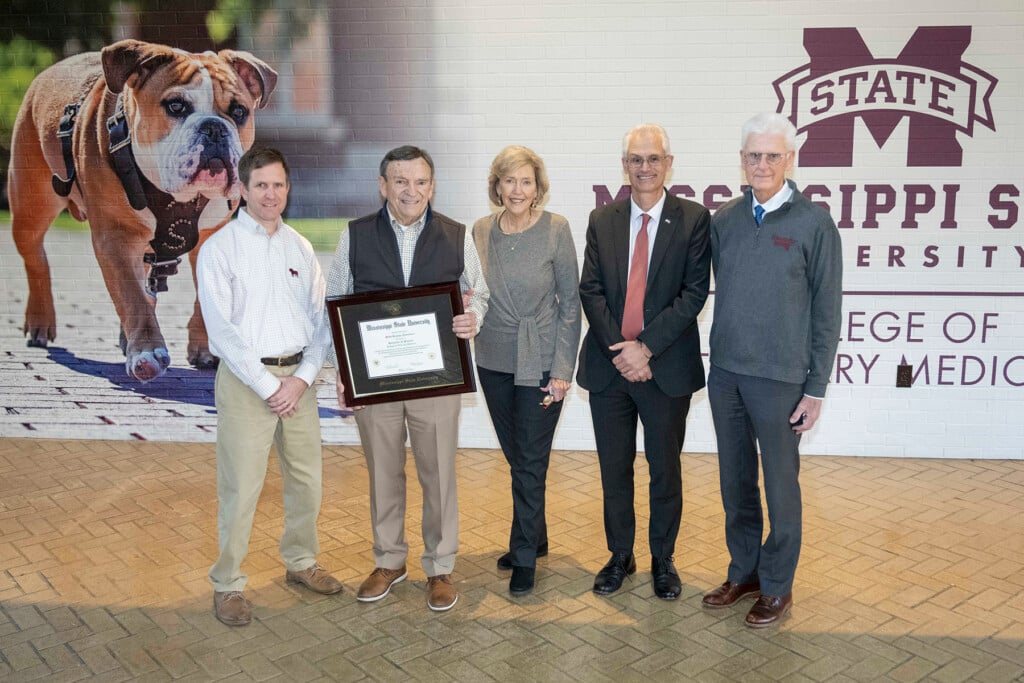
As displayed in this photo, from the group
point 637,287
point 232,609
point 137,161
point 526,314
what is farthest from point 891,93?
point 137,161

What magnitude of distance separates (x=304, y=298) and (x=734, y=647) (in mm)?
2135

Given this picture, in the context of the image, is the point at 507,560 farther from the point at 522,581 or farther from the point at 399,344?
the point at 399,344

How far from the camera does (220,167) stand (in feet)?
19.7

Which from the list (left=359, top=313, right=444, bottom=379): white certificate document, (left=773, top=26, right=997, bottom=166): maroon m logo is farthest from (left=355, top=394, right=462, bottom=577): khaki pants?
(left=773, top=26, right=997, bottom=166): maroon m logo

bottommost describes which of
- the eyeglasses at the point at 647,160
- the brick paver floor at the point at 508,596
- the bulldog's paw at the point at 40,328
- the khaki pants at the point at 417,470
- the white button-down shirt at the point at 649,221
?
the brick paver floor at the point at 508,596

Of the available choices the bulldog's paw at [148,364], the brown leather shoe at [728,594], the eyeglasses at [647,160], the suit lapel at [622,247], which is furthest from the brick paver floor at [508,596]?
the eyeglasses at [647,160]

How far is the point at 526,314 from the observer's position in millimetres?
3760

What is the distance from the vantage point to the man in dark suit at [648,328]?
3.66 metres

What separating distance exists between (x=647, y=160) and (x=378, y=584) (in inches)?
81.1

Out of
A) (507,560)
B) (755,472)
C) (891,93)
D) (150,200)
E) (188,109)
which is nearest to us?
(755,472)

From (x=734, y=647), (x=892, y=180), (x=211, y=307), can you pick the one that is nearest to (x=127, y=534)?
(x=211, y=307)

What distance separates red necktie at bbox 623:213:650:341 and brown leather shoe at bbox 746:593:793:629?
3.83 feet

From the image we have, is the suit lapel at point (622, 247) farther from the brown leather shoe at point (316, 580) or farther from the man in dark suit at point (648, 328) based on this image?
the brown leather shoe at point (316, 580)

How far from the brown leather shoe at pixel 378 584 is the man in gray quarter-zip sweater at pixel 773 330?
4.83 ft
